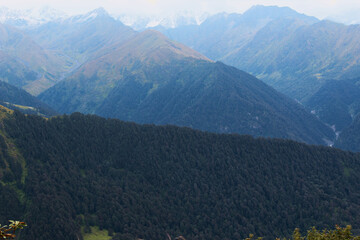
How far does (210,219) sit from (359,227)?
8119cm

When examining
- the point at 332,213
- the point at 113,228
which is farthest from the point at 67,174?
the point at 332,213

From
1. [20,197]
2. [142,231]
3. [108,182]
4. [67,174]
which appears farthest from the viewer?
[108,182]

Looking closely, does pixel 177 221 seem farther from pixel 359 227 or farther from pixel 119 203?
pixel 359 227

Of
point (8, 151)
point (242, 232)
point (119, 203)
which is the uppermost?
point (8, 151)

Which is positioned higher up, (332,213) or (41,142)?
(41,142)

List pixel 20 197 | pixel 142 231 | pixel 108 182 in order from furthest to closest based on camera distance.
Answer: pixel 108 182 < pixel 142 231 < pixel 20 197

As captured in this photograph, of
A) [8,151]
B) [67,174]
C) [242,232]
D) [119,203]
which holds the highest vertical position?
[8,151]

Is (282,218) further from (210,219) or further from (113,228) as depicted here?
(113,228)

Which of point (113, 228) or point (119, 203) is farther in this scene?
point (119, 203)

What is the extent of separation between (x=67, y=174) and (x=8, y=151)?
32034mm

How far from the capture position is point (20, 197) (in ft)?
522

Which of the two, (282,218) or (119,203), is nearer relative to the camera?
(119,203)

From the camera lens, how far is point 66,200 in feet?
543

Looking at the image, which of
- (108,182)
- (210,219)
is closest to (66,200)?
(108,182)
